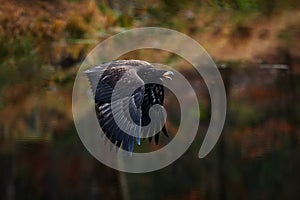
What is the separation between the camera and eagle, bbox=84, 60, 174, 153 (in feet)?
21.9

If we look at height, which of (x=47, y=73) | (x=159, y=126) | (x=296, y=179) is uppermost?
(x=159, y=126)

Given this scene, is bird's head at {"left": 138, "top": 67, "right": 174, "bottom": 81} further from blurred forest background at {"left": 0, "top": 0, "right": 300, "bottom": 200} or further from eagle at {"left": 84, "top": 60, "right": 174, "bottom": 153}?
blurred forest background at {"left": 0, "top": 0, "right": 300, "bottom": 200}

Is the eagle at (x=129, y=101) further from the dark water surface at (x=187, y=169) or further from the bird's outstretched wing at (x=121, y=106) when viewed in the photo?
the dark water surface at (x=187, y=169)

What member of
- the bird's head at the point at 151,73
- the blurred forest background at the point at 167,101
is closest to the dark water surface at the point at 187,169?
the blurred forest background at the point at 167,101

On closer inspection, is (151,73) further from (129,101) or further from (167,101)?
(167,101)

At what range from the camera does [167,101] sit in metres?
15.3

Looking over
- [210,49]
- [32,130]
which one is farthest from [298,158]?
[210,49]

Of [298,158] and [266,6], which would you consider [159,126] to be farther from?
[266,6]

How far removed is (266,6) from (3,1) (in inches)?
199

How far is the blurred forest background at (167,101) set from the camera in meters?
12.0

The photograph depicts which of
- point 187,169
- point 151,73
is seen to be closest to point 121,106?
point 151,73

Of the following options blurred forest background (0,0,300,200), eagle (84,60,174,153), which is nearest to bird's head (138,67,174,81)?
eagle (84,60,174,153)

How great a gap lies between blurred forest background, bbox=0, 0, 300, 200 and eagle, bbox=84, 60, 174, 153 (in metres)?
4.27

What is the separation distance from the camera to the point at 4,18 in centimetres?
1845
